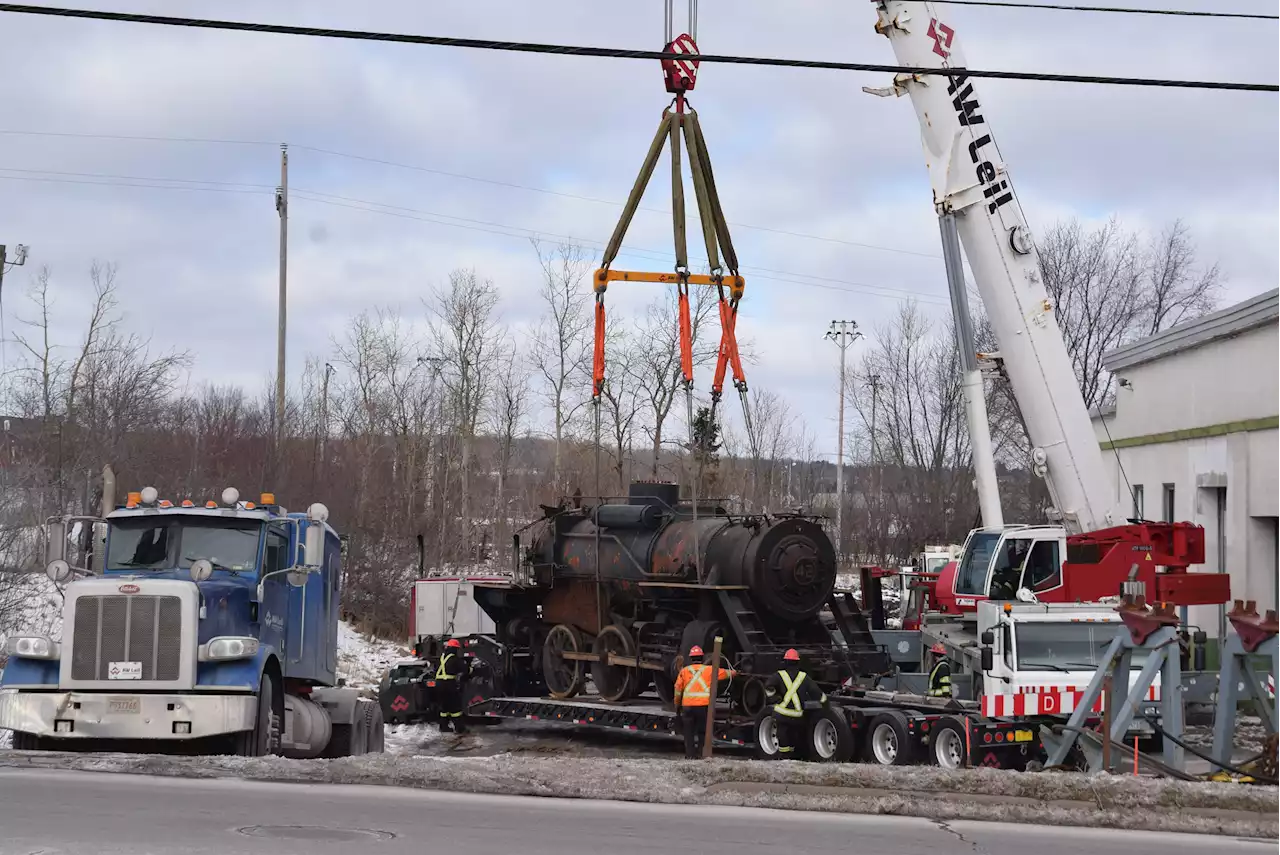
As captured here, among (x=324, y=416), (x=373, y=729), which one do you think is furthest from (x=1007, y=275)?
(x=324, y=416)

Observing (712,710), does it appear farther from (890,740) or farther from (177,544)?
(177,544)

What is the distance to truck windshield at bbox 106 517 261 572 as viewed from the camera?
13891 millimetres

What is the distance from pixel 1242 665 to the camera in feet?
43.5

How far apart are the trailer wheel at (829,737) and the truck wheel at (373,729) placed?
17.2 feet

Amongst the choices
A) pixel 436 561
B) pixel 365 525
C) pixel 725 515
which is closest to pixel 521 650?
pixel 725 515

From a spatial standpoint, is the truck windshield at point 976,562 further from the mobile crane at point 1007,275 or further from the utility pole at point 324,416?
the utility pole at point 324,416

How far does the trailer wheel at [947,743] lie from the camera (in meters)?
14.6

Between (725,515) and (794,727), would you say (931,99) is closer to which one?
(725,515)

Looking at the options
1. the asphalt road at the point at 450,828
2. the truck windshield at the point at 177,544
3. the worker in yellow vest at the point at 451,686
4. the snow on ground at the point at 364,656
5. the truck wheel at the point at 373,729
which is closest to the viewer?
the asphalt road at the point at 450,828

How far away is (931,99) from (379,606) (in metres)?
20.2

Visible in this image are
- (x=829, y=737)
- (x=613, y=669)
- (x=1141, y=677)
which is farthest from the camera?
(x=613, y=669)

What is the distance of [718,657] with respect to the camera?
17.0 metres

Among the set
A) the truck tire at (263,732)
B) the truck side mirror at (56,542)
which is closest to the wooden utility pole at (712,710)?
the truck tire at (263,732)

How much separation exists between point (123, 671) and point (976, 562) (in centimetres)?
1589
